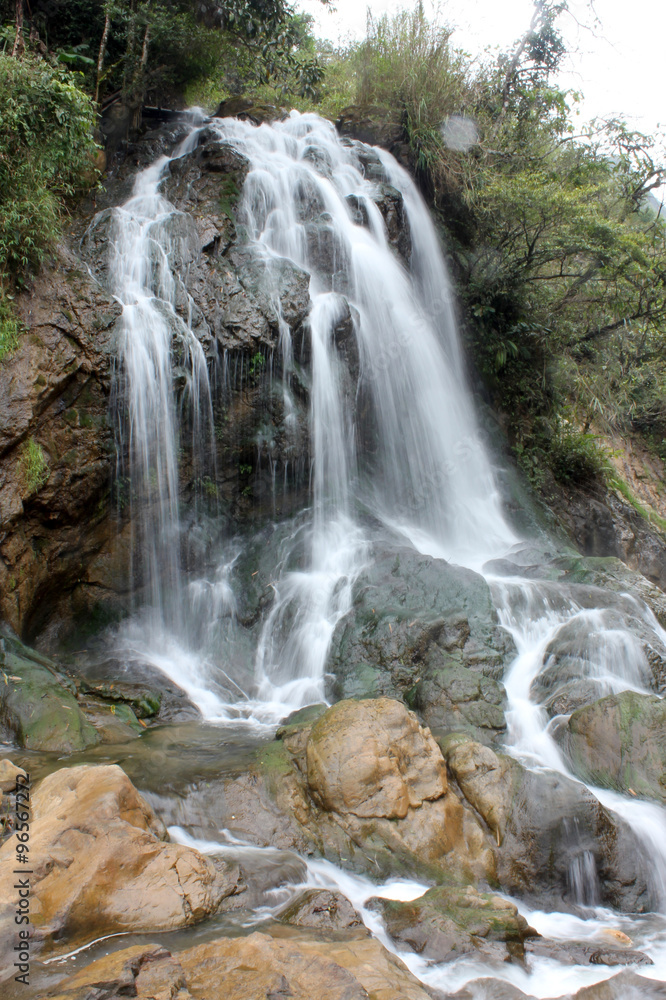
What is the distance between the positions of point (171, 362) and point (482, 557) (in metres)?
5.30

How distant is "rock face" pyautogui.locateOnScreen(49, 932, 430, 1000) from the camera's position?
94.2 inches

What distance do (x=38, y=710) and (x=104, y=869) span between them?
248cm

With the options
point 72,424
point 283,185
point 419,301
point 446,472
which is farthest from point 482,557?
point 283,185

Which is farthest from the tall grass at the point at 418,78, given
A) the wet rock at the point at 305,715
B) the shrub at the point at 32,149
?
the wet rock at the point at 305,715

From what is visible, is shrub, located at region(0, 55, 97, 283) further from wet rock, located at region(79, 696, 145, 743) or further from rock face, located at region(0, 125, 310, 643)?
wet rock, located at region(79, 696, 145, 743)

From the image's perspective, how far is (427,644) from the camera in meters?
6.63

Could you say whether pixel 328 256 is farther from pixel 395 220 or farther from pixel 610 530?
pixel 610 530

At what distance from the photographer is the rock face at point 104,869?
9.62 ft

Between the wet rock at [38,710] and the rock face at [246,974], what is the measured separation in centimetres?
276

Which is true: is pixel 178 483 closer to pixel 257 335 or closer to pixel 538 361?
pixel 257 335

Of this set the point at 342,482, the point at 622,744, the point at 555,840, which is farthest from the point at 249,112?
the point at 555,840

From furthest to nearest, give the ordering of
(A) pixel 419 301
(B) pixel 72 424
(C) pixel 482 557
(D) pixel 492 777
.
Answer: (A) pixel 419 301, (C) pixel 482 557, (B) pixel 72 424, (D) pixel 492 777

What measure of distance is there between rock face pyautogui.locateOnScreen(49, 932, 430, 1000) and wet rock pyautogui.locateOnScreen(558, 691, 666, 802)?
2952mm

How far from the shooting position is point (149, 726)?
593 cm
